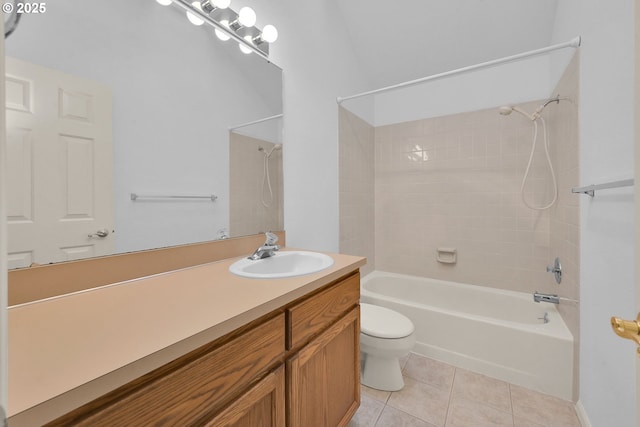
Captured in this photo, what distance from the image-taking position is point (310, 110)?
189 cm

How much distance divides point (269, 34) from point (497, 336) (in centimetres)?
233

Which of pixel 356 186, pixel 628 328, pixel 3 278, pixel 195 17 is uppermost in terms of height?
pixel 195 17

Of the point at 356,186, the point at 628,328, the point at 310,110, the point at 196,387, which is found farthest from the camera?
the point at 356,186

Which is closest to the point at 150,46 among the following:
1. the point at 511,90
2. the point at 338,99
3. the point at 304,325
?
the point at 304,325

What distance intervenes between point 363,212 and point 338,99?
1.10 m

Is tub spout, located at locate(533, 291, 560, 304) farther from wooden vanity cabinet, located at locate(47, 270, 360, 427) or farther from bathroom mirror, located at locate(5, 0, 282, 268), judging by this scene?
bathroom mirror, located at locate(5, 0, 282, 268)

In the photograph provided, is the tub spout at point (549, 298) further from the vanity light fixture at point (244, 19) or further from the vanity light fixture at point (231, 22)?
the vanity light fixture at point (244, 19)

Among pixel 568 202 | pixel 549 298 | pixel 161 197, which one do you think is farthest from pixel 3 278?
pixel 549 298

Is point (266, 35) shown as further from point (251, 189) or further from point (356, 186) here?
point (356, 186)

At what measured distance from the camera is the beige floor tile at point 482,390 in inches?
58.9

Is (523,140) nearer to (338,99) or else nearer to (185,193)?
(338,99)

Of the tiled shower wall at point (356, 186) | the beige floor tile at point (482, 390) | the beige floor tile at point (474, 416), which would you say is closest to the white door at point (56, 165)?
the tiled shower wall at point (356, 186)

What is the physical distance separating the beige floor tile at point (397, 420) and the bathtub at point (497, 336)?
0.62m

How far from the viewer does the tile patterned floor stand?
136cm
